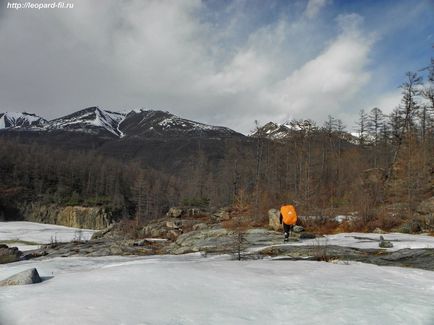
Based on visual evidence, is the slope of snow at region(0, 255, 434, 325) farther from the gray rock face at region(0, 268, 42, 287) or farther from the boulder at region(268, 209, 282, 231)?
the boulder at region(268, 209, 282, 231)

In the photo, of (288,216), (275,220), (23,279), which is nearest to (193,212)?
(275,220)

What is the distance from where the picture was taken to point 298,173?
43094 mm

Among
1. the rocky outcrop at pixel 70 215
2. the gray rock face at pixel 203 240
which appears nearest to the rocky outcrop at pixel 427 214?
the gray rock face at pixel 203 240

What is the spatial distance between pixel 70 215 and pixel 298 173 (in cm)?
5467

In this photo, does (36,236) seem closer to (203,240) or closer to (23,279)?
(203,240)

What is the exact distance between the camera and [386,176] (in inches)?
1289

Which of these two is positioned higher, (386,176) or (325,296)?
(386,176)

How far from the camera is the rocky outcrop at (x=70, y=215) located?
74938 millimetres

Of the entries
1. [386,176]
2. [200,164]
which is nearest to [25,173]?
[200,164]

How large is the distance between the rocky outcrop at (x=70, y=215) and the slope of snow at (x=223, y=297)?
7170 centimetres

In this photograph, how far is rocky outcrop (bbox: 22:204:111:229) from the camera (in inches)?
2950

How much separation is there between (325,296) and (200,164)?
271 feet

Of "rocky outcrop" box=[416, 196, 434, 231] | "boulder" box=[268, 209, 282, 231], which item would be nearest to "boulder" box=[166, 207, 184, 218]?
"boulder" box=[268, 209, 282, 231]

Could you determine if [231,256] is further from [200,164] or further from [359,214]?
[200,164]
